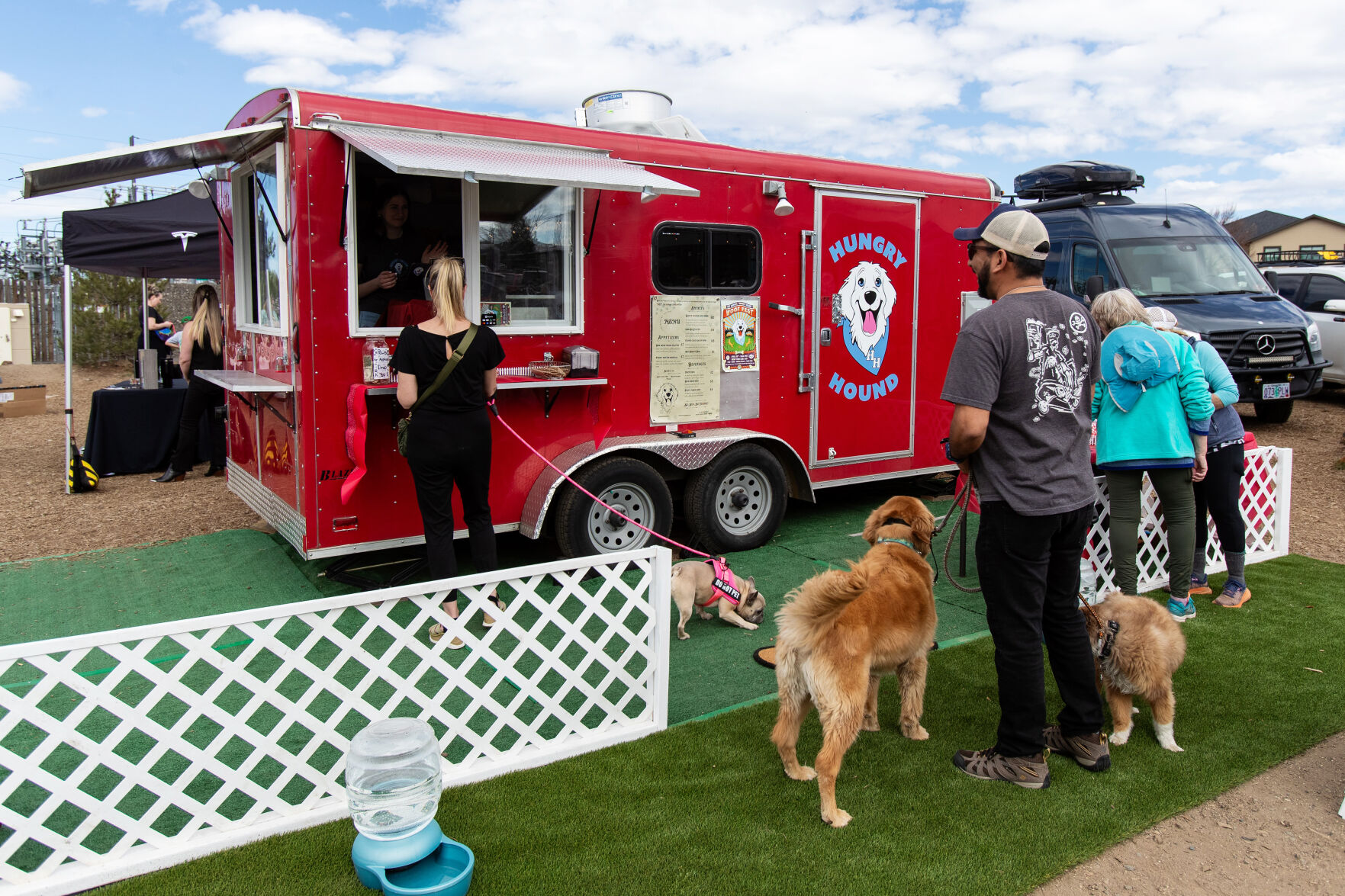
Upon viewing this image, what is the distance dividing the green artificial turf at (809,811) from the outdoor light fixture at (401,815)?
110 mm

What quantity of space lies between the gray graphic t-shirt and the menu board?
2.85 meters

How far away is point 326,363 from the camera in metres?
4.67

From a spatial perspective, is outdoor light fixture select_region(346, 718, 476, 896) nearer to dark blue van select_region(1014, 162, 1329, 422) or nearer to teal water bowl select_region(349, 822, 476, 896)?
teal water bowl select_region(349, 822, 476, 896)

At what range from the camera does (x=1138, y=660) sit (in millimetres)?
3486

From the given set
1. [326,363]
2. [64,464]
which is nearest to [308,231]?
[326,363]

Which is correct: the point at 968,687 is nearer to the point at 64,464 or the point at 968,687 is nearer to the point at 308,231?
the point at 308,231

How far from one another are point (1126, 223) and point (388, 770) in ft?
32.6

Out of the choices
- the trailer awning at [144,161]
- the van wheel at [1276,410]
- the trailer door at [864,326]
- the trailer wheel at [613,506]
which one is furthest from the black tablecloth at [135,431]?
the van wheel at [1276,410]

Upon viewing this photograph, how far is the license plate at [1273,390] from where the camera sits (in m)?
9.70

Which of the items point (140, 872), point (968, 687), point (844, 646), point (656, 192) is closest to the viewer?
point (140, 872)

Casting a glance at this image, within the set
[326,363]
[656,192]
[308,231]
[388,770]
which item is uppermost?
[656,192]

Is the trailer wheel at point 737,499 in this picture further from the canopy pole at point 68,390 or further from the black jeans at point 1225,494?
the canopy pole at point 68,390

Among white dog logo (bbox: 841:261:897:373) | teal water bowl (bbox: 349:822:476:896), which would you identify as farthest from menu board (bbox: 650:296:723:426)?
teal water bowl (bbox: 349:822:476:896)

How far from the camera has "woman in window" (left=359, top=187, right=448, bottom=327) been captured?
5.00 metres
